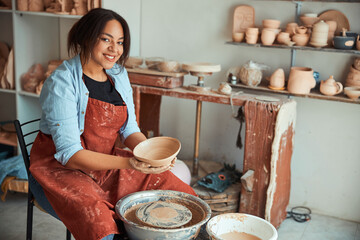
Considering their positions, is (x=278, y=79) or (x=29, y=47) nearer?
(x=278, y=79)

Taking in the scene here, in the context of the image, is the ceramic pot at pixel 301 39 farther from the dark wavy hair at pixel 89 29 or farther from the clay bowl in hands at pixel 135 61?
the dark wavy hair at pixel 89 29

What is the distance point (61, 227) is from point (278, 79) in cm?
189

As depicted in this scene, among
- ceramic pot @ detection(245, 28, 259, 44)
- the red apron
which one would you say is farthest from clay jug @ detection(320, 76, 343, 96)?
the red apron

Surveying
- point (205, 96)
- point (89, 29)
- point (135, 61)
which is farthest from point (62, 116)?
point (135, 61)

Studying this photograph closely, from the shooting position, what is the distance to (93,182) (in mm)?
1882

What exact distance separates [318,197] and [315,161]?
0.30 m

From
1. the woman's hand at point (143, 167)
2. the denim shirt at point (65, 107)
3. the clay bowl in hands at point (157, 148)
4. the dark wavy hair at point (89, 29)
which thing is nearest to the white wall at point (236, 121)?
the dark wavy hair at point (89, 29)

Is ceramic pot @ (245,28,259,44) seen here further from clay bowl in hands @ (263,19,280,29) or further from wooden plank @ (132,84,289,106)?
wooden plank @ (132,84,289,106)

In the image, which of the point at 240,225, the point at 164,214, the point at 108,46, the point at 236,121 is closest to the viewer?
the point at 164,214

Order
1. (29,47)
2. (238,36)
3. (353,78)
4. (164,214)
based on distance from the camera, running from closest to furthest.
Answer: (164,214)
(353,78)
(238,36)
(29,47)

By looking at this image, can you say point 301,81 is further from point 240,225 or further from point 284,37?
point 240,225

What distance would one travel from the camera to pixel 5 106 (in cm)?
411

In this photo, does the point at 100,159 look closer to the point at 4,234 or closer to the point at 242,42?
the point at 4,234

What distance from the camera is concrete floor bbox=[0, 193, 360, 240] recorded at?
2779 millimetres
